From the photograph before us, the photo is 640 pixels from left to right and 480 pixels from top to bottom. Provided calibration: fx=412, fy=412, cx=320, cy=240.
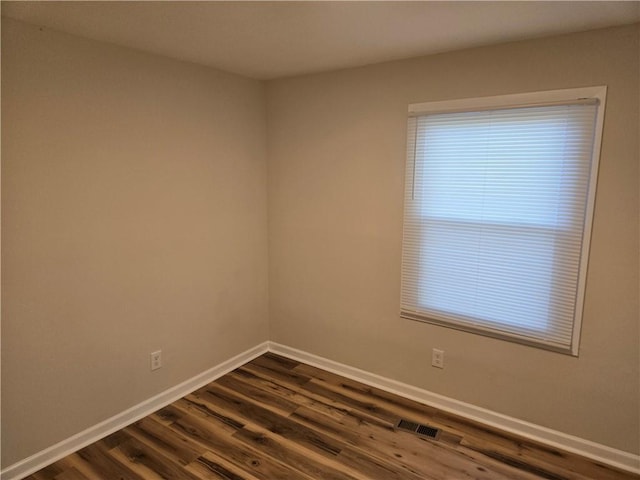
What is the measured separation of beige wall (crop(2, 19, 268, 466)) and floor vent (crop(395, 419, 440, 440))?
56.9 inches

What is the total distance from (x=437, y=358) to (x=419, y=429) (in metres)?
0.46

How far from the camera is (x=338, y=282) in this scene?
3.14m

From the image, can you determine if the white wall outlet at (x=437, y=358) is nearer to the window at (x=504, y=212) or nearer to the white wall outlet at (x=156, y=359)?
the window at (x=504, y=212)

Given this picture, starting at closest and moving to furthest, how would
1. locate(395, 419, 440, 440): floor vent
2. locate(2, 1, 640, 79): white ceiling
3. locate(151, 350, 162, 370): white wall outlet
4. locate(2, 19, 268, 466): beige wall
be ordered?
locate(2, 1, 640, 79): white ceiling, locate(2, 19, 268, 466): beige wall, locate(395, 419, 440, 440): floor vent, locate(151, 350, 162, 370): white wall outlet

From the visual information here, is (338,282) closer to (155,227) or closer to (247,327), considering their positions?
(247,327)

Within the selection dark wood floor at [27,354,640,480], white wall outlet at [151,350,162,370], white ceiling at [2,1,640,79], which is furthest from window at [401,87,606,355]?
white wall outlet at [151,350,162,370]

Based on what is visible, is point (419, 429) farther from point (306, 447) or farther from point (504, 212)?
point (504, 212)

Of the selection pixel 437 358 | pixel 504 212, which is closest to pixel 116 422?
pixel 437 358

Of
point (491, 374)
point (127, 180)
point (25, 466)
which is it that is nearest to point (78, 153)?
point (127, 180)

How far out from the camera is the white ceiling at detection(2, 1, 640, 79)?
70.5 inches

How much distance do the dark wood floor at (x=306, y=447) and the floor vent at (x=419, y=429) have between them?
4cm

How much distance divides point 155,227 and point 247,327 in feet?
4.02

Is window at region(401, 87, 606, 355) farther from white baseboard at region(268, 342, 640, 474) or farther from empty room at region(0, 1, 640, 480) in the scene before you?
white baseboard at region(268, 342, 640, 474)

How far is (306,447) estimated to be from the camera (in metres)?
2.39
